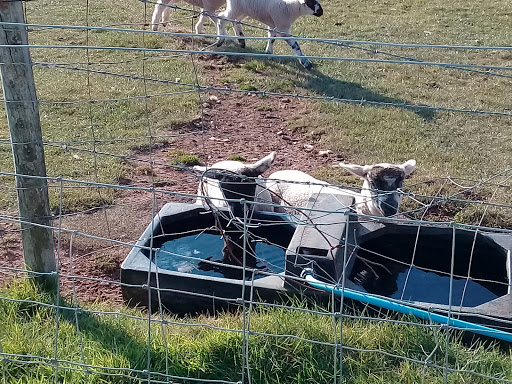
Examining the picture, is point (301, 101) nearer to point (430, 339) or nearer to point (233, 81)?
point (233, 81)

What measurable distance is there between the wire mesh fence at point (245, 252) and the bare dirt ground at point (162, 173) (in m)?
0.02

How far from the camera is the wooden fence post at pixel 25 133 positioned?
411 centimetres

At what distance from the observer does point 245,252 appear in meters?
3.53

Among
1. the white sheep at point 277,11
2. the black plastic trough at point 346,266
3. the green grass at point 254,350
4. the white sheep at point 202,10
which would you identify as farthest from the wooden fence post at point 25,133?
the white sheep at point 202,10

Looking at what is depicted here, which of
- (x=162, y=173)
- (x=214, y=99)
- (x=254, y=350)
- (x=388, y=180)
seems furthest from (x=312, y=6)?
(x=254, y=350)

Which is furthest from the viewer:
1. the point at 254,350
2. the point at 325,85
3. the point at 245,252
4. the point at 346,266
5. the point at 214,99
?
the point at 325,85

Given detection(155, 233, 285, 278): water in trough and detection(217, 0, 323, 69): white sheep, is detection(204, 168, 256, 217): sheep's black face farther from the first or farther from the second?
detection(217, 0, 323, 69): white sheep

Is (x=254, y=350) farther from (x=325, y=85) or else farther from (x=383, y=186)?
(x=325, y=85)

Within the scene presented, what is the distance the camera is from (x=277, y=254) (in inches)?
227

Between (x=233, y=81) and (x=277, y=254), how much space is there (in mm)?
5109

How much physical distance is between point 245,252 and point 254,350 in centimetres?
58

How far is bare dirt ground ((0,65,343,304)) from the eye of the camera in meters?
5.34

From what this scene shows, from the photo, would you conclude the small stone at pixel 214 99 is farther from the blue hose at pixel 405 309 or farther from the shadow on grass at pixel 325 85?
the blue hose at pixel 405 309

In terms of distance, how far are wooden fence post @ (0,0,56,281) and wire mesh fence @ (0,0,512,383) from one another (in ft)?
0.21
